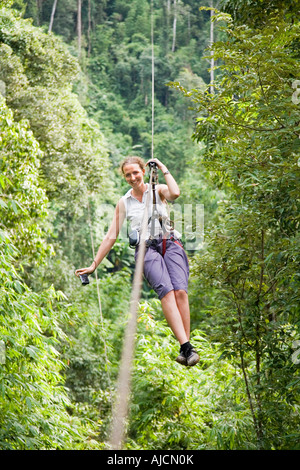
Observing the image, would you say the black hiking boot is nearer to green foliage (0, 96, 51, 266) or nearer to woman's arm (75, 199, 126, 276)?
woman's arm (75, 199, 126, 276)

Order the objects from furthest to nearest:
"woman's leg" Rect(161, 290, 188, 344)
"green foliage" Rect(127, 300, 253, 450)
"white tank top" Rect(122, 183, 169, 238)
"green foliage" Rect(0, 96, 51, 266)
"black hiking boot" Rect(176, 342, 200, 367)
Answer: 1. "green foliage" Rect(0, 96, 51, 266)
2. "green foliage" Rect(127, 300, 253, 450)
3. "white tank top" Rect(122, 183, 169, 238)
4. "woman's leg" Rect(161, 290, 188, 344)
5. "black hiking boot" Rect(176, 342, 200, 367)

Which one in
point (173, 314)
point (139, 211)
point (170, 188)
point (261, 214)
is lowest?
point (173, 314)

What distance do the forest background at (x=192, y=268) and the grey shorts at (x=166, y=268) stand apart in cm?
48

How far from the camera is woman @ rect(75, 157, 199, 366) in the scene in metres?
3.12

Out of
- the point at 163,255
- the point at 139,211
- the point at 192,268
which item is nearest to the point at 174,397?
the point at 192,268

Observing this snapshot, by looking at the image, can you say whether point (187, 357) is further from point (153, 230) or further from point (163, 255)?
point (153, 230)

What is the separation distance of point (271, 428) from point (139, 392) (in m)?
1.96

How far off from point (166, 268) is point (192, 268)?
49.6 inches

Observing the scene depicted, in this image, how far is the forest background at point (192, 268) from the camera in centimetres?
341

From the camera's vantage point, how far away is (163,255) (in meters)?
3.29

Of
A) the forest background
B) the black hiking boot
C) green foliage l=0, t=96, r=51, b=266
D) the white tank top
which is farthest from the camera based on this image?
green foliage l=0, t=96, r=51, b=266

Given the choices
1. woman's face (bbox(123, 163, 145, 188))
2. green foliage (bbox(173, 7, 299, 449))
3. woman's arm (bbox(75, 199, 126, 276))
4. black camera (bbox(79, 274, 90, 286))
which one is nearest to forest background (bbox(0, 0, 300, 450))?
green foliage (bbox(173, 7, 299, 449))

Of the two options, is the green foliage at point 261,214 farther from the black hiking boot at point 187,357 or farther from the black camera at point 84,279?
the black camera at point 84,279

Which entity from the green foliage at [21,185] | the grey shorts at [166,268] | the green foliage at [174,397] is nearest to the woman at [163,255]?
the grey shorts at [166,268]
